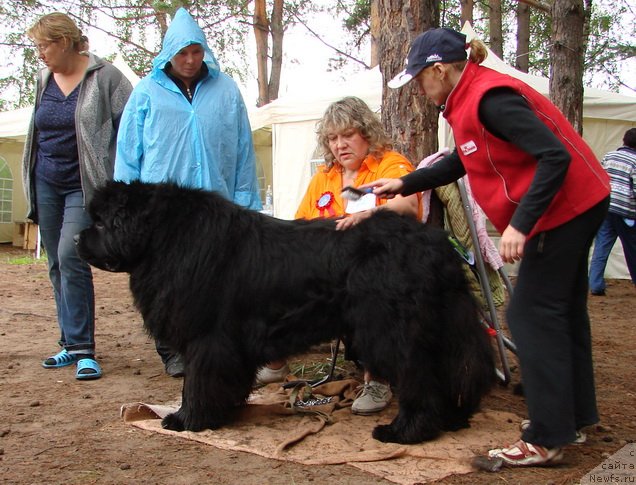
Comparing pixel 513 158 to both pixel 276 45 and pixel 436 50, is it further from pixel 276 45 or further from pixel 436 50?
pixel 276 45

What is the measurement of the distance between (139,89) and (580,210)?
2729 millimetres

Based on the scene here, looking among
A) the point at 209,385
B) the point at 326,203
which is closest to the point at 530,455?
the point at 209,385

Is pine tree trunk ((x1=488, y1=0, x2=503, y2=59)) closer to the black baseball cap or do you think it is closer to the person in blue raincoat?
the person in blue raincoat

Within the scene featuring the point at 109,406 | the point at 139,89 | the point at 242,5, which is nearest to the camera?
the point at 109,406

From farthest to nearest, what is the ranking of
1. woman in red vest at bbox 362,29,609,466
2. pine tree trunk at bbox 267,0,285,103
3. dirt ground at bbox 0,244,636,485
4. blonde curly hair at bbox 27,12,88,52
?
pine tree trunk at bbox 267,0,285,103, blonde curly hair at bbox 27,12,88,52, dirt ground at bbox 0,244,636,485, woman in red vest at bbox 362,29,609,466

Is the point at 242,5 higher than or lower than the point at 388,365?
higher

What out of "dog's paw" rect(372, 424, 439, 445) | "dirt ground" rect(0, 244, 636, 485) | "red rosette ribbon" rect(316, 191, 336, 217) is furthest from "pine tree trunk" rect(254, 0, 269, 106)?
"dog's paw" rect(372, 424, 439, 445)

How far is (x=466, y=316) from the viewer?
310cm

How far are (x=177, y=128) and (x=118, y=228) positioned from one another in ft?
3.13

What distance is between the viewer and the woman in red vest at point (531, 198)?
2.51 metres

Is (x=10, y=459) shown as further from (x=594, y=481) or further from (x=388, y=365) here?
(x=594, y=481)

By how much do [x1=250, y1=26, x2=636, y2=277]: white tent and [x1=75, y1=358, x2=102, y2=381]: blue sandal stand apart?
6146 millimetres

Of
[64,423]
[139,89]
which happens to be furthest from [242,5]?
[64,423]

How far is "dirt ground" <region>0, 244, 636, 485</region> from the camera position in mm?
2742
